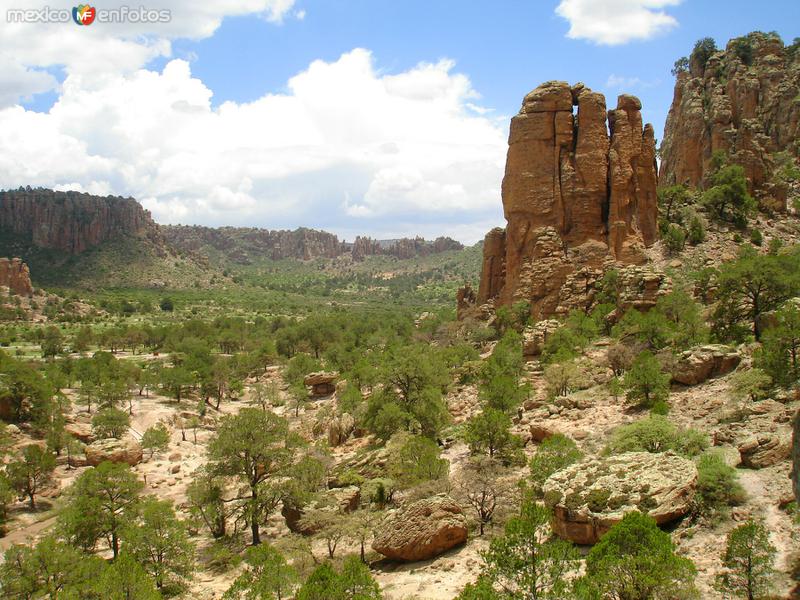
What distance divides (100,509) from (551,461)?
57.6 feet

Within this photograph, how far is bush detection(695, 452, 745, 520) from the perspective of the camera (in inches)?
561

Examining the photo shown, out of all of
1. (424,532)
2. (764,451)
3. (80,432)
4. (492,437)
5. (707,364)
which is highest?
(707,364)

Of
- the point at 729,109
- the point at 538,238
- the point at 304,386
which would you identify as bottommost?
the point at 304,386

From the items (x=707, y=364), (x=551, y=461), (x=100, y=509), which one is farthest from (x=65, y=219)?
(x=707, y=364)

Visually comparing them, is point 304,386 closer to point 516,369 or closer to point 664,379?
point 516,369

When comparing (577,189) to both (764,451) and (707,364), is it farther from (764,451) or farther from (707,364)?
(764,451)

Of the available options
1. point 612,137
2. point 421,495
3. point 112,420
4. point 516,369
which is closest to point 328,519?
point 421,495

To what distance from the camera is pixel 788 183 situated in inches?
2078

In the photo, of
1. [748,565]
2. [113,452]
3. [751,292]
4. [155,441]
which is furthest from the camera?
[155,441]

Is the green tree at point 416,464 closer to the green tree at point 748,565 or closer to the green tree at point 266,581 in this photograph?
the green tree at point 266,581

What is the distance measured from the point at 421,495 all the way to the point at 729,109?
5726cm

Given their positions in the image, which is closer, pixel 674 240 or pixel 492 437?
pixel 492 437

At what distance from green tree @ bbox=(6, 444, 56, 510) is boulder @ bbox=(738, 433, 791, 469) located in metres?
33.3

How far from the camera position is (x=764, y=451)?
1573 centimetres
